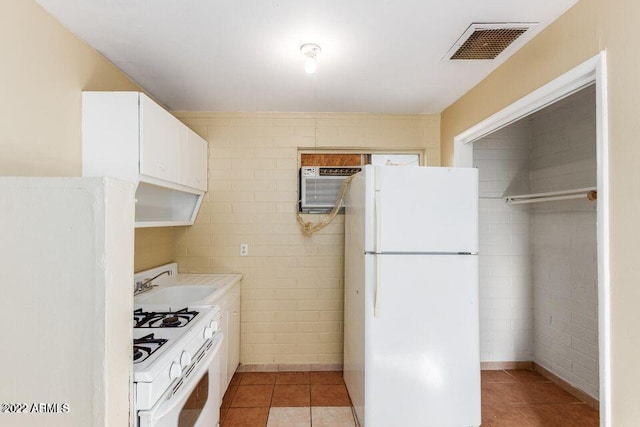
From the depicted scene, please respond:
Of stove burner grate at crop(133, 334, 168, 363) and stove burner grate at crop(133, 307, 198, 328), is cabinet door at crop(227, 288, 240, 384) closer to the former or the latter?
stove burner grate at crop(133, 307, 198, 328)

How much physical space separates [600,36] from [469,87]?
1.17m

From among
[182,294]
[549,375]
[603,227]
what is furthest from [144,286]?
[549,375]

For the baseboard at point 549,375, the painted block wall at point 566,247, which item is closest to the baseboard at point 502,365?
the baseboard at point 549,375

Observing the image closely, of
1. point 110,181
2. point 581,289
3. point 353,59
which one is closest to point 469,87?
point 353,59

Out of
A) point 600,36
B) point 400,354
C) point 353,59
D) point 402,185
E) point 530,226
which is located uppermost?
point 353,59

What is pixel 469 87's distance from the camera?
8.30 feet

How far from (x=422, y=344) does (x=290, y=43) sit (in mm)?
1956

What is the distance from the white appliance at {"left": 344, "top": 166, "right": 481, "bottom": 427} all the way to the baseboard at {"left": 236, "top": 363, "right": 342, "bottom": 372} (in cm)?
104

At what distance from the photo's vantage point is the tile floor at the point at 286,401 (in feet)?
7.70

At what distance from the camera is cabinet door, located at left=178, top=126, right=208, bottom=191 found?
2469mm

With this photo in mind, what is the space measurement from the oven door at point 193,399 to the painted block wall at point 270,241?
1.10 metres

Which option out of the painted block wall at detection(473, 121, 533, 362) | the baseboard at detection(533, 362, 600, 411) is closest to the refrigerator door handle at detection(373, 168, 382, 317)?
the painted block wall at detection(473, 121, 533, 362)

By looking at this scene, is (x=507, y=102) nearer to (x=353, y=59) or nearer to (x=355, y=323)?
(x=353, y=59)

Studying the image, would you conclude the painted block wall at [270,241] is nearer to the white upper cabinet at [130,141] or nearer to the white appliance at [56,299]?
the white upper cabinet at [130,141]
